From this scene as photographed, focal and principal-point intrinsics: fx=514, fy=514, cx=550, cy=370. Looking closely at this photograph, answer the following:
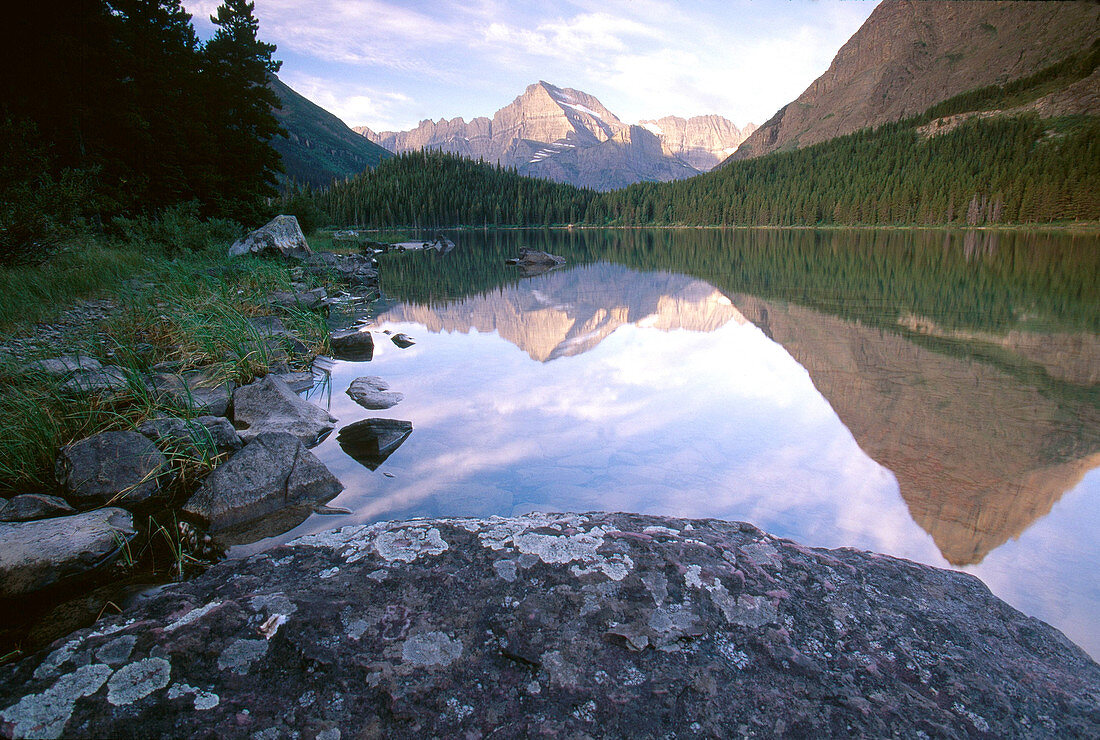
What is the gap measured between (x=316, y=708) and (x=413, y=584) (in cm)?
61

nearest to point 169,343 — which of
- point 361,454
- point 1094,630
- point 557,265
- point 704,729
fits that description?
point 361,454

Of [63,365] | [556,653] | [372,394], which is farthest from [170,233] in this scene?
[556,653]

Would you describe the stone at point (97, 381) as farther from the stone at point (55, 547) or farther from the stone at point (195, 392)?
the stone at point (55, 547)

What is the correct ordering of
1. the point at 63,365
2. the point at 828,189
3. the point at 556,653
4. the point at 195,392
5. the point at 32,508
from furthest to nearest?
the point at 828,189
the point at 195,392
the point at 63,365
the point at 32,508
the point at 556,653

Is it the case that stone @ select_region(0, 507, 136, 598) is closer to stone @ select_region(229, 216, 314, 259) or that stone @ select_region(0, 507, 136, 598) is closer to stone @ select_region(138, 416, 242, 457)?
stone @ select_region(138, 416, 242, 457)

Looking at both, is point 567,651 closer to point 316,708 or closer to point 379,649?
point 379,649

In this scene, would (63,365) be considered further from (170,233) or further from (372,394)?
(170,233)

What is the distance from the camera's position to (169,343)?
7.77 m

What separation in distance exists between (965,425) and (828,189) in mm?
121008

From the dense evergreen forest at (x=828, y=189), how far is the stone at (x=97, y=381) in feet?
186

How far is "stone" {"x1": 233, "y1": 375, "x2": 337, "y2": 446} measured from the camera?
5547 mm

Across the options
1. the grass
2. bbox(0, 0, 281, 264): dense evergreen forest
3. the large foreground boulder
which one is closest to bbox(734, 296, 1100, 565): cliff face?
the large foreground boulder

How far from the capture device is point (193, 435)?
464cm

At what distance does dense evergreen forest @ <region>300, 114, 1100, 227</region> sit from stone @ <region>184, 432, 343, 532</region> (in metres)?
58.7
